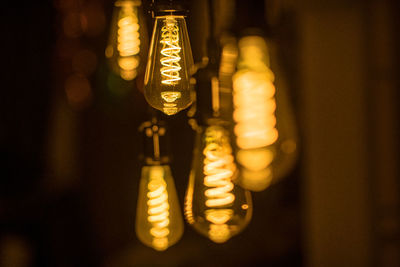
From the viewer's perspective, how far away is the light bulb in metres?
0.72

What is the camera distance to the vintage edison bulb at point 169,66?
0.49 meters

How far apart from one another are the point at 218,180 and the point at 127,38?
301mm

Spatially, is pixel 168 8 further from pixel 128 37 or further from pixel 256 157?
pixel 256 157

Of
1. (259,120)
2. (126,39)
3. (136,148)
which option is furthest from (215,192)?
(136,148)

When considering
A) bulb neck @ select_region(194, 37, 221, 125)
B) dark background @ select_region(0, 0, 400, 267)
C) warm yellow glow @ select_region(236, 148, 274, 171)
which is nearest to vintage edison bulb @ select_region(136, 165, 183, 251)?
bulb neck @ select_region(194, 37, 221, 125)

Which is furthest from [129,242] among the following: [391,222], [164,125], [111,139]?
[164,125]

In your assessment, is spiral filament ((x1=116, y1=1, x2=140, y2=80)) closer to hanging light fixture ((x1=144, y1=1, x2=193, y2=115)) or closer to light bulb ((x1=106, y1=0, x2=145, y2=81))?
light bulb ((x1=106, y1=0, x2=145, y2=81))

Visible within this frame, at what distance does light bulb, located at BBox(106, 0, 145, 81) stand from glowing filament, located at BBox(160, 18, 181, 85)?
235mm

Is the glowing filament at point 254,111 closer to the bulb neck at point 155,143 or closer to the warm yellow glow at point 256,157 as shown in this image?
the warm yellow glow at point 256,157

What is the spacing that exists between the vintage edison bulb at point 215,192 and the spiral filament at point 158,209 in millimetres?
84

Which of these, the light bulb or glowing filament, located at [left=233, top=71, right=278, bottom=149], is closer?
the light bulb

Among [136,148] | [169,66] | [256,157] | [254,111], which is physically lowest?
[136,148]

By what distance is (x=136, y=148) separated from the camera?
228cm

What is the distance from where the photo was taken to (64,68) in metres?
2.41
